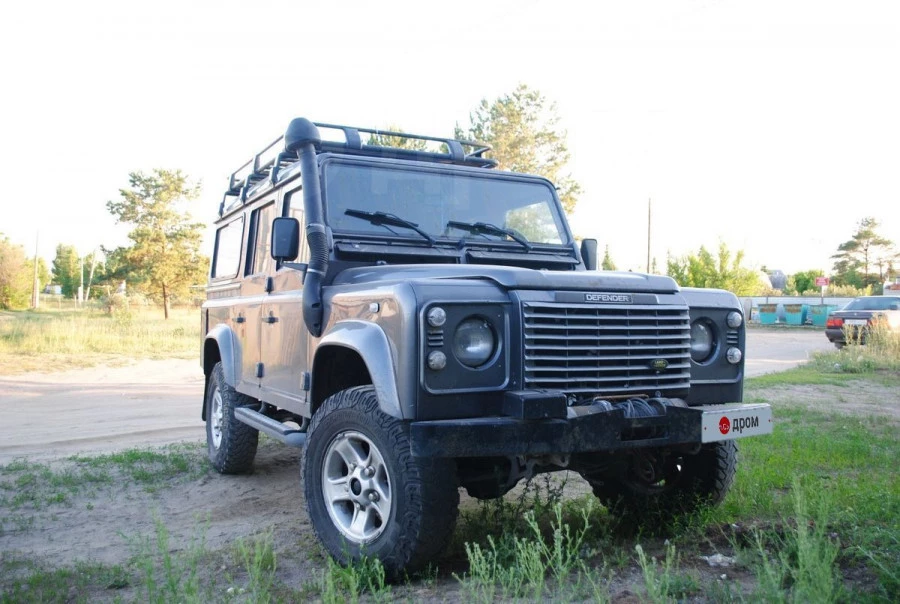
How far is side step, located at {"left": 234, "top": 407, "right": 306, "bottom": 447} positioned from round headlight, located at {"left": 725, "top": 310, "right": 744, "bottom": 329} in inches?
102

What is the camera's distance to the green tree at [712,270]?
1631 inches

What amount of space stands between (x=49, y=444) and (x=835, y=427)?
8350 mm

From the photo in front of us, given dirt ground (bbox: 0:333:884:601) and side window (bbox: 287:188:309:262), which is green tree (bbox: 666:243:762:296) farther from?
side window (bbox: 287:188:309:262)

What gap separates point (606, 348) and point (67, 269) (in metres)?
95.6

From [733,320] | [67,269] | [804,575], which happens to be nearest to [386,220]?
[733,320]

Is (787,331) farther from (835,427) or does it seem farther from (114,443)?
(114,443)

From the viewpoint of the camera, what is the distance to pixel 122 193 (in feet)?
109

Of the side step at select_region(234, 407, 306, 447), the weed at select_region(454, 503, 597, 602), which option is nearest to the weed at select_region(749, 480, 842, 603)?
the weed at select_region(454, 503, 597, 602)

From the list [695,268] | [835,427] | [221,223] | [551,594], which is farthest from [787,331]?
[551,594]

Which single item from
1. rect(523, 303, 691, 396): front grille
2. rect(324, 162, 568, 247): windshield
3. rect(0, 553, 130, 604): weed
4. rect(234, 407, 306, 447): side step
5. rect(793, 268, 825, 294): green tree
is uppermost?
rect(793, 268, 825, 294): green tree

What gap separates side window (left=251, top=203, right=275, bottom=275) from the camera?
577 centimetres

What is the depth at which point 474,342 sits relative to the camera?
3617mm

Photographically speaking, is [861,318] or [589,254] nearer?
[589,254]

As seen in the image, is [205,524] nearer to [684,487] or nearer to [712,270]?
[684,487]
